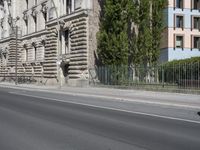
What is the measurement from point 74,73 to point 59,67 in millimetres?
3175

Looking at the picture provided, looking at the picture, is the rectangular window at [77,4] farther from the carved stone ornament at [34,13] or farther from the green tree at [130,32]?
the carved stone ornament at [34,13]

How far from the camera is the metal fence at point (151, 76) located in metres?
29.0

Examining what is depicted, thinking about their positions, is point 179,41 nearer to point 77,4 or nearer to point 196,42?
point 196,42

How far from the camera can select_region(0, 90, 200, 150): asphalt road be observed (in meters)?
9.73


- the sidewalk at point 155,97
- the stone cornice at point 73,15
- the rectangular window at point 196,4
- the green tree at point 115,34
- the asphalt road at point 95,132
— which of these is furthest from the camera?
the rectangular window at point 196,4

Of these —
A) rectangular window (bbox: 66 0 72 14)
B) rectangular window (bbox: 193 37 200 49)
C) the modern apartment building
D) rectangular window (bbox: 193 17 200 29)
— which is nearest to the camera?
rectangular window (bbox: 66 0 72 14)

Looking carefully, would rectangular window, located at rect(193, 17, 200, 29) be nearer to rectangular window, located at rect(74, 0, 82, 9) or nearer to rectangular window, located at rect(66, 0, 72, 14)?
rectangular window, located at rect(66, 0, 72, 14)

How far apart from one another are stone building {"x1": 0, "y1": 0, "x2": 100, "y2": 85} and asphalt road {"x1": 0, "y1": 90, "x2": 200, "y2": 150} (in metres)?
27.7

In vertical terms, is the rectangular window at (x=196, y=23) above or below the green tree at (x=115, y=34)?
above

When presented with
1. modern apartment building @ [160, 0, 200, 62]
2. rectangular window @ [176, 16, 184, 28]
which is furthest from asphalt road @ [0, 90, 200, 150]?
rectangular window @ [176, 16, 184, 28]

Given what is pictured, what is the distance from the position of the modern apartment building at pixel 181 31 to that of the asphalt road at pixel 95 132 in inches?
1933

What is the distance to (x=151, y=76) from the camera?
3362 cm

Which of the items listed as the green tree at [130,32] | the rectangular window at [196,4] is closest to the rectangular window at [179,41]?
the rectangular window at [196,4]

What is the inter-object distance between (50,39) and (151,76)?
67.0ft
